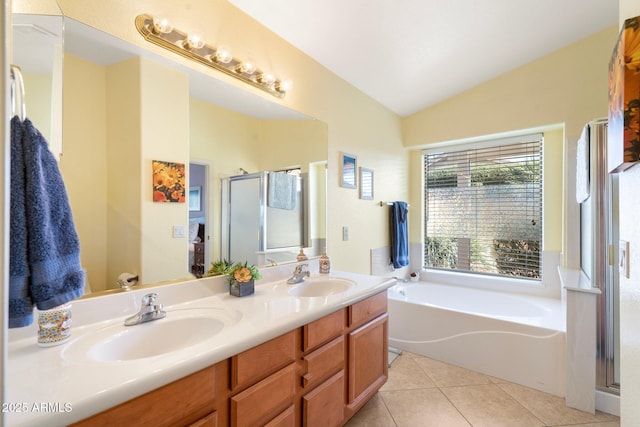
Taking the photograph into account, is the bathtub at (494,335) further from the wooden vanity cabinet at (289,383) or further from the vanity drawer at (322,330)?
the vanity drawer at (322,330)

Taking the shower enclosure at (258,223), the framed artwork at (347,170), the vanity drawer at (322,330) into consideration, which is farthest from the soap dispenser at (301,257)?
the framed artwork at (347,170)

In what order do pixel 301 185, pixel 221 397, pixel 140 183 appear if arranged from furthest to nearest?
pixel 301 185, pixel 140 183, pixel 221 397

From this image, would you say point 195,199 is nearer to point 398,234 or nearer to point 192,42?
point 192,42

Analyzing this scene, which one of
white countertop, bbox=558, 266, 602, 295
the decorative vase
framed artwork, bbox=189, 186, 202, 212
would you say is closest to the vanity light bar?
framed artwork, bbox=189, 186, 202, 212

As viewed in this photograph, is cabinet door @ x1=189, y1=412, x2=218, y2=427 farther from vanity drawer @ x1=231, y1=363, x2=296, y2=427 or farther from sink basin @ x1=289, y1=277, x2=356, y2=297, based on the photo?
sink basin @ x1=289, y1=277, x2=356, y2=297

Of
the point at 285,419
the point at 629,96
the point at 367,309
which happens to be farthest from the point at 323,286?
the point at 629,96

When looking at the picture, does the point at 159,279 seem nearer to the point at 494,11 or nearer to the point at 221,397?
the point at 221,397

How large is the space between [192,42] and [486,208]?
3172mm

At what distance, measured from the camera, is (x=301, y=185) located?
2.21m

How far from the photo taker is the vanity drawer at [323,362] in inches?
51.5

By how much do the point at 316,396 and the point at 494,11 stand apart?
257 centimetres

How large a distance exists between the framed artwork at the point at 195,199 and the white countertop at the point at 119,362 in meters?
0.37

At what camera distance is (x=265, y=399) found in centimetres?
111

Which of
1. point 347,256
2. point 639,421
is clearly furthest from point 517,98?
point 639,421
